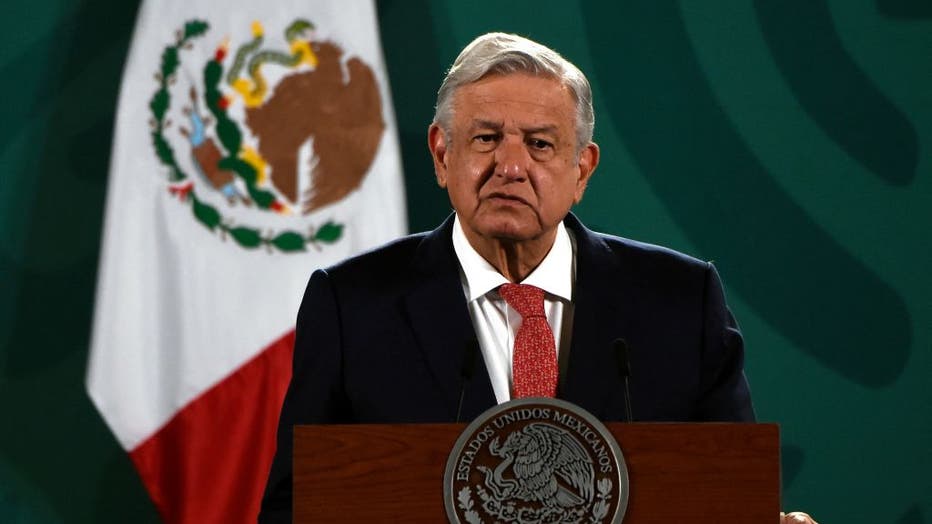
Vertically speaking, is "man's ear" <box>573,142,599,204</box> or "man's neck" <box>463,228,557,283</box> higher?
"man's ear" <box>573,142,599,204</box>

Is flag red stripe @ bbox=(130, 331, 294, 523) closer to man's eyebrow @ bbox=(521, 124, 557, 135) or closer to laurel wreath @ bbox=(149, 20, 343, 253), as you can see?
laurel wreath @ bbox=(149, 20, 343, 253)

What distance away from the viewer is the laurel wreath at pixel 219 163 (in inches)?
139

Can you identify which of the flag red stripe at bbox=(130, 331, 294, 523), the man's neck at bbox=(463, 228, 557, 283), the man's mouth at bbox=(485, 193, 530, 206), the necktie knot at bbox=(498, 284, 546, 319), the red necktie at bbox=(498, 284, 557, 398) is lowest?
the flag red stripe at bbox=(130, 331, 294, 523)

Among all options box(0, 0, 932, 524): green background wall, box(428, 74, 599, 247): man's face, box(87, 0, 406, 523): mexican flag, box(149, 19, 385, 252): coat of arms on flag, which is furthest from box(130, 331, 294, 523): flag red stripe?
box(428, 74, 599, 247): man's face

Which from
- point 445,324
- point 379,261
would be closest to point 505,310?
point 445,324

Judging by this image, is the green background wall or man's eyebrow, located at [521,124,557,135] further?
the green background wall

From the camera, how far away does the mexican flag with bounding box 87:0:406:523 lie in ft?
11.6

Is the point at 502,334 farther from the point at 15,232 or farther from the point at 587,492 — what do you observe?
the point at 15,232

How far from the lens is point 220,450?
3549 millimetres

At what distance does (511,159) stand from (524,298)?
0.78 feet

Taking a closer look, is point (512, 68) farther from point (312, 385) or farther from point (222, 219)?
point (222, 219)

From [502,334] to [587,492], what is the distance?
0.63 metres

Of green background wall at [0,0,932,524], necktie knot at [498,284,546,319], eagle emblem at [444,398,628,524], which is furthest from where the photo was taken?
green background wall at [0,0,932,524]

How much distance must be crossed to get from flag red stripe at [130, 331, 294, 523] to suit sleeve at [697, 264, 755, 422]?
1822 mm
